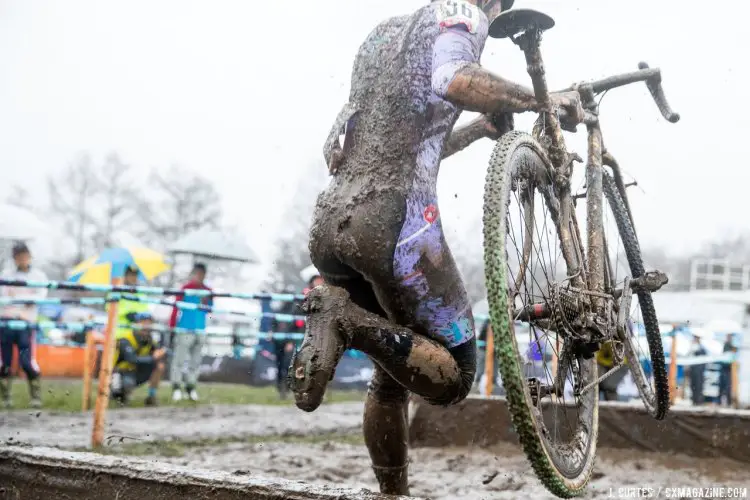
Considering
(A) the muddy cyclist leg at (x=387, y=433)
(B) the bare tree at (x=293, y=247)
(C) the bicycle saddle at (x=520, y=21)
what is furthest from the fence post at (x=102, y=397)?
(B) the bare tree at (x=293, y=247)

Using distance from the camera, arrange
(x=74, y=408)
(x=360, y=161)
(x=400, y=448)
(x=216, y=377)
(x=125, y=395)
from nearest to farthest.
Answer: (x=360, y=161) < (x=400, y=448) < (x=74, y=408) < (x=125, y=395) < (x=216, y=377)

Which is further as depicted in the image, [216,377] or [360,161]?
[216,377]

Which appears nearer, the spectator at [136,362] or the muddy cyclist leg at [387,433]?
the muddy cyclist leg at [387,433]

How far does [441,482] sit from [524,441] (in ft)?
8.07

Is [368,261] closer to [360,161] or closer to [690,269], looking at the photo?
[360,161]

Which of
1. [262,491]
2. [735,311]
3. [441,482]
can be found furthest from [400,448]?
[735,311]

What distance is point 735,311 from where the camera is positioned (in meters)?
21.0

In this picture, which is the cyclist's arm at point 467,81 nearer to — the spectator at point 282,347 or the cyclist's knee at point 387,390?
the cyclist's knee at point 387,390

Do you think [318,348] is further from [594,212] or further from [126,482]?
[594,212]

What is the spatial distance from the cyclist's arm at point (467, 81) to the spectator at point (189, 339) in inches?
272

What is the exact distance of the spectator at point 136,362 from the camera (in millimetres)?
8250

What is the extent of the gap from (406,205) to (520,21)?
2.40 ft

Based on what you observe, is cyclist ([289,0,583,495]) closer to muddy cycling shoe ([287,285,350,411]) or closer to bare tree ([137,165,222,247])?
muddy cycling shoe ([287,285,350,411])

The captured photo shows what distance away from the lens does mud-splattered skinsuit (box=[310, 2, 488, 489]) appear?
2504 millimetres
